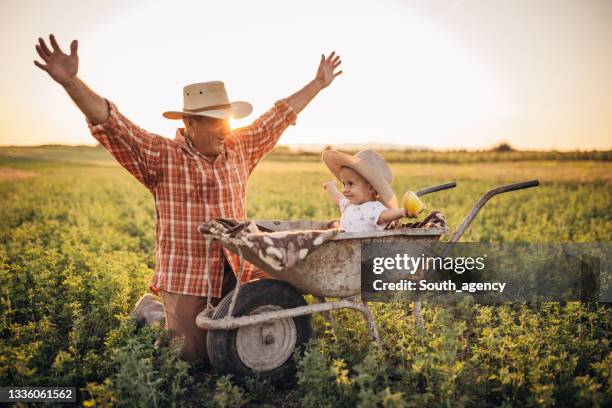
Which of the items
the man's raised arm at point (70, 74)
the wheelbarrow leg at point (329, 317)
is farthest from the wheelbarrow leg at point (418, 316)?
the man's raised arm at point (70, 74)

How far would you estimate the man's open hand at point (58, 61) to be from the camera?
10.9ft

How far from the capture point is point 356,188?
4188mm

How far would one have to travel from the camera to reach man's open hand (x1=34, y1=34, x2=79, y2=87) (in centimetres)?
331

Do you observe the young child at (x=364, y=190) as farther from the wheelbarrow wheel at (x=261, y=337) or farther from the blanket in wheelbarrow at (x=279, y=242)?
the wheelbarrow wheel at (x=261, y=337)

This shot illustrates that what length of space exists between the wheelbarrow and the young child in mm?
352

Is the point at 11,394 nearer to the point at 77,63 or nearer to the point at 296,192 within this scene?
the point at 77,63

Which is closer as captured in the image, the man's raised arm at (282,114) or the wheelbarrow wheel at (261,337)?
the wheelbarrow wheel at (261,337)

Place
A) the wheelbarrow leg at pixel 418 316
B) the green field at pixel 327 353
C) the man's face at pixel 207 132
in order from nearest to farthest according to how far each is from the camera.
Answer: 1. the green field at pixel 327 353
2. the wheelbarrow leg at pixel 418 316
3. the man's face at pixel 207 132

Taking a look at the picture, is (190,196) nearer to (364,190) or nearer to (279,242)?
(279,242)

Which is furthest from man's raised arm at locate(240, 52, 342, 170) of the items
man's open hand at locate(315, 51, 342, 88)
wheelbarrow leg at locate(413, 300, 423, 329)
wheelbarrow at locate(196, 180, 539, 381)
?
wheelbarrow leg at locate(413, 300, 423, 329)

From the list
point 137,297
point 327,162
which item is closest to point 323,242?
point 327,162

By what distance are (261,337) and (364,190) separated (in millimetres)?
1323

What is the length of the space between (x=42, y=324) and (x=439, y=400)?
2935 millimetres

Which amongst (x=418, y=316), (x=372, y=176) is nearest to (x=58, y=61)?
(x=372, y=176)
